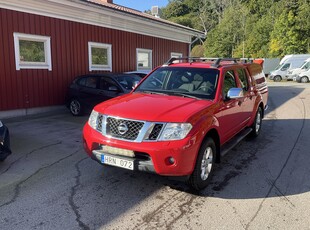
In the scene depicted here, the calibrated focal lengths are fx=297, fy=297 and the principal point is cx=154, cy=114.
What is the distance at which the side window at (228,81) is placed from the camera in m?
4.96

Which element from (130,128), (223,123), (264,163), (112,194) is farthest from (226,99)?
(112,194)

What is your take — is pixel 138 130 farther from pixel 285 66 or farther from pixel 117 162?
pixel 285 66

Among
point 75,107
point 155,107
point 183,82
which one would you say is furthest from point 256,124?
point 75,107

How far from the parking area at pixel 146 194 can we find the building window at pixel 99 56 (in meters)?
6.58

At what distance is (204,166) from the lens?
4164 mm

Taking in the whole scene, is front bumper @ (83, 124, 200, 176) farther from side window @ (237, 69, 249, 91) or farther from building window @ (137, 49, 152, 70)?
building window @ (137, 49, 152, 70)

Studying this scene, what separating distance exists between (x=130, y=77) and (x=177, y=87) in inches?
200

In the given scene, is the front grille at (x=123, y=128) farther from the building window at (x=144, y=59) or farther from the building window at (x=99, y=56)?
the building window at (x=144, y=59)

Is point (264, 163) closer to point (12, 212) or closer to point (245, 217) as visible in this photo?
point (245, 217)

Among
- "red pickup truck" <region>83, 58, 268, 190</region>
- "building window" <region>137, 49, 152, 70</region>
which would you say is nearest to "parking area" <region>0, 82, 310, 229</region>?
"red pickup truck" <region>83, 58, 268, 190</region>

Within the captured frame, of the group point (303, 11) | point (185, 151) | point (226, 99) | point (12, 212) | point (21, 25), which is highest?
point (303, 11)

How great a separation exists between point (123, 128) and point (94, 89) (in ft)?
20.2

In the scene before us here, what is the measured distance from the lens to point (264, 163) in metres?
5.37

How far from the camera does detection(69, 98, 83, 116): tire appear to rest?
10.1m
